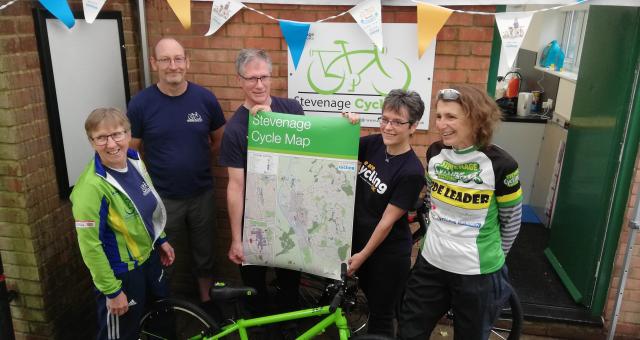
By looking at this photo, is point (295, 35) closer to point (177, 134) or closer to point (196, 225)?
point (177, 134)

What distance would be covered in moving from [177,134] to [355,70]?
1.19 metres

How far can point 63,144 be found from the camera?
2840 millimetres

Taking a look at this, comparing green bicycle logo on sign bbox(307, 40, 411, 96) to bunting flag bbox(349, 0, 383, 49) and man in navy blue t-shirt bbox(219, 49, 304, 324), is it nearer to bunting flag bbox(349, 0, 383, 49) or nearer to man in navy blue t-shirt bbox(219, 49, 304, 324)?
bunting flag bbox(349, 0, 383, 49)

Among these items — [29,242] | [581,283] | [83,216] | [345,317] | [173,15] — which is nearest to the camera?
[83,216]

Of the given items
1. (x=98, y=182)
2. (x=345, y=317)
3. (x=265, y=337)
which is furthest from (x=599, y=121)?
(x=98, y=182)

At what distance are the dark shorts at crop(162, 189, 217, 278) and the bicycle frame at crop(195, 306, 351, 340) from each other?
32.1 inches

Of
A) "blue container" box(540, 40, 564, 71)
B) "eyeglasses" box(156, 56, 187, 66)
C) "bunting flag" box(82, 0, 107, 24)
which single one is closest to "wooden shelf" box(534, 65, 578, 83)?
"blue container" box(540, 40, 564, 71)

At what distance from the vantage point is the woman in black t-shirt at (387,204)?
7.56ft

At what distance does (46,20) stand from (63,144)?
69cm

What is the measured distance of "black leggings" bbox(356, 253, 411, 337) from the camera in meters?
Result: 2.55

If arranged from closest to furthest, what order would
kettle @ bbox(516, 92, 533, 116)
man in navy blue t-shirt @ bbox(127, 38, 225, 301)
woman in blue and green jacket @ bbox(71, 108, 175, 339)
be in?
woman in blue and green jacket @ bbox(71, 108, 175, 339), man in navy blue t-shirt @ bbox(127, 38, 225, 301), kettle @ bbox(516, 92, 533, 116)

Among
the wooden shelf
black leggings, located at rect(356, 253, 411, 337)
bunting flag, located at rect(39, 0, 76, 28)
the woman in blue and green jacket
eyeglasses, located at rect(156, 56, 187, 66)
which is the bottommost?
black leggings, located at rect(356, 253, 411, 337)

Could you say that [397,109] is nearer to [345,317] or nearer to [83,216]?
[345,317]

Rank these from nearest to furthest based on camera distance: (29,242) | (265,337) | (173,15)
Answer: (29,242)
(265,337)
(173,15)
